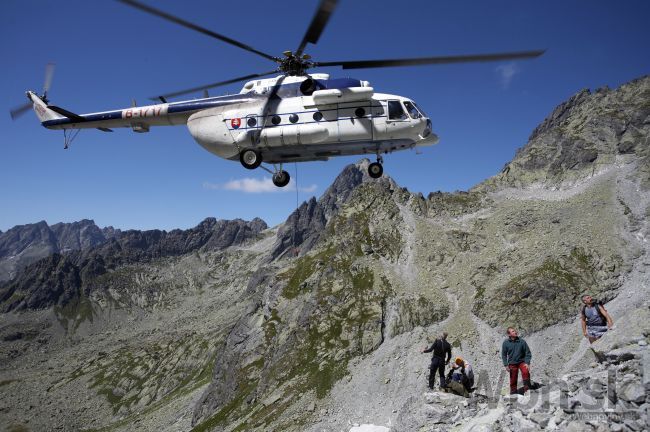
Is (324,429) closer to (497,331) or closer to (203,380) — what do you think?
(497,331)

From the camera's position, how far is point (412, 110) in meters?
19.4

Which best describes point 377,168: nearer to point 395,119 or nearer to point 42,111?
point 395,119

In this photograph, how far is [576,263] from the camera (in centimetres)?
4356

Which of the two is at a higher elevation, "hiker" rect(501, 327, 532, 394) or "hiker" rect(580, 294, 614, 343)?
"hiker" rect(580, 294, 614, 343)

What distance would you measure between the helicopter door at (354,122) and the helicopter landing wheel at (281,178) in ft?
12.4

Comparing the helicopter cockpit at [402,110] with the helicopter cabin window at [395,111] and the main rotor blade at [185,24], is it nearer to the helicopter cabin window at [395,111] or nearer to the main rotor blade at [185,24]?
the helicopter cabin window at [395,111]

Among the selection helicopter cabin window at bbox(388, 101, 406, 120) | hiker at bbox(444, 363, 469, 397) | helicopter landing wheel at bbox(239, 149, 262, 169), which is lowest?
hiker at bbox(444, 363, 469, 397)

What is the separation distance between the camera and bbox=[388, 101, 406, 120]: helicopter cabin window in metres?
19.1

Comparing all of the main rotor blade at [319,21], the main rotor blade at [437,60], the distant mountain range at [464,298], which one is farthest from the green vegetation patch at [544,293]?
the main rotor blade at [319,21]

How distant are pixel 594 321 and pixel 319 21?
46.1 ft

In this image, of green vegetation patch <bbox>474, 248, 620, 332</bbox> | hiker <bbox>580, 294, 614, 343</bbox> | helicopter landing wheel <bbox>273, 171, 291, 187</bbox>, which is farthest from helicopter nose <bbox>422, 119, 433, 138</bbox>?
green vegetation patch <bbox>474, 248, 620, 332</bbox>

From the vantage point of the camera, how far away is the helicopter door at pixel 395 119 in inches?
749

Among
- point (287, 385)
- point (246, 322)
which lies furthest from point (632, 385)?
point (246, 322)

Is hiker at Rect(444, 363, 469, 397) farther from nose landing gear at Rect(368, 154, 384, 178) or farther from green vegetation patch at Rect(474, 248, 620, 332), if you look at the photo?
green vegetation patch at Rect(474, 248, 620, 332)
